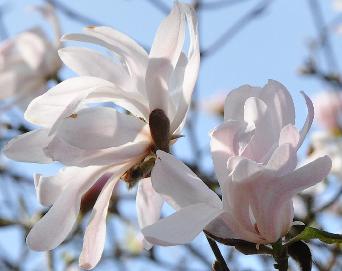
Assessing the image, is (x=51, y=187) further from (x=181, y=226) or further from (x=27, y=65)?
(x=27, y=65)

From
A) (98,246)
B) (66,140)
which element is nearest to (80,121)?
(66,140)

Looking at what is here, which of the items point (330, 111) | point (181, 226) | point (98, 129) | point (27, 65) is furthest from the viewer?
point (330, 111)

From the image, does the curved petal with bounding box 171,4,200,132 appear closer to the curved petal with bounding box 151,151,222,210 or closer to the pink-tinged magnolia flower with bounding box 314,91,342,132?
the curved petal with bounding box 151,151,222,210

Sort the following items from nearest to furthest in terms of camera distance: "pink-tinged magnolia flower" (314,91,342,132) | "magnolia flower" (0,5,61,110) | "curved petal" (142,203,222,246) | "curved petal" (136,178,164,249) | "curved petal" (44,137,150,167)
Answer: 1. "curved petal" (142,203,222,246)
2. "curved petal" (44,137,150,167)
3. "curved petal" (136,178,164,249)
4. "magnolia flower" (0,5,61,110)
5. "pink-tinged magnolia flower" (314,91,342,132)

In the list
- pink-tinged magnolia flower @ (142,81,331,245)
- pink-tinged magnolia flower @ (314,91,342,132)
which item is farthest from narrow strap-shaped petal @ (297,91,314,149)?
pink-tinged magnolia flower @ (314,91,342,132)

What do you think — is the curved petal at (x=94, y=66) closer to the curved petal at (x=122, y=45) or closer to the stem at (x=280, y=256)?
the curved petal at (x=122, y=45)

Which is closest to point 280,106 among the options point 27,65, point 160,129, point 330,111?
point 160,129
